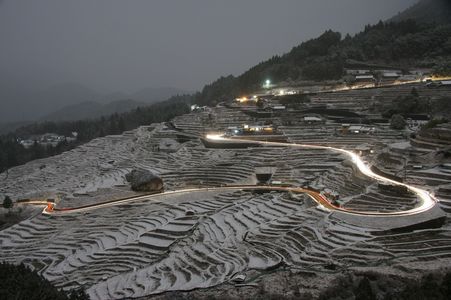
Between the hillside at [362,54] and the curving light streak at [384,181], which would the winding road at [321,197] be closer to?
the curving light streak at [384,181]

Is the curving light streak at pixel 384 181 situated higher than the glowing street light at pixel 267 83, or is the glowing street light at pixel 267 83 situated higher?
the glowing street light at pixel 267 83

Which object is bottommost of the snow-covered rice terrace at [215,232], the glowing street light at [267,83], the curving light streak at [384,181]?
the snow-covered rice terrace at [215,232]

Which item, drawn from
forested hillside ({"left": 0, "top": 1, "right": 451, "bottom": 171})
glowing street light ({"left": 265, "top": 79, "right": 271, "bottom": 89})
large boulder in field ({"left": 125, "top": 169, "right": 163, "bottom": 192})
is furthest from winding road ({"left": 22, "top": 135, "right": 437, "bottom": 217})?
glowing street light ({"left": 265, "top": 79, "right": 271, "bottom": 89})

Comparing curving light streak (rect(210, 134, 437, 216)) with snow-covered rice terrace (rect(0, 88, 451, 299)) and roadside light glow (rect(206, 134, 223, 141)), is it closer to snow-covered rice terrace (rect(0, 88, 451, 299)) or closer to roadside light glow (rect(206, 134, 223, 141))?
snow-covered rice terrace (rect(0, 88, 451, 299))

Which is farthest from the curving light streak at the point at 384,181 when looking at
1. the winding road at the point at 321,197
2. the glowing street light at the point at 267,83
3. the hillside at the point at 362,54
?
the glowing street light at the point at 267,83

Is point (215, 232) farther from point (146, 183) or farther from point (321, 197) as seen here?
point (146, 183)

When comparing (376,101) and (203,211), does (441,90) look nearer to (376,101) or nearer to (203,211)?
(376,101)

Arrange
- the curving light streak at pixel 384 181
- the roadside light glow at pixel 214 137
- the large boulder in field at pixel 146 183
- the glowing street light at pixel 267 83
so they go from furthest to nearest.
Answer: the glowing street light at pixel 267 83
the roadside light glow at pixel 214 137
the large boulder in field at pixel 146 183
the curving light streak at pixel 384 181

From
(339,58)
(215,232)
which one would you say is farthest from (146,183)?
(339,58)

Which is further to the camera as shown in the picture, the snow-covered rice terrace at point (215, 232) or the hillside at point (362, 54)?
the hillside at point (362, 54)
